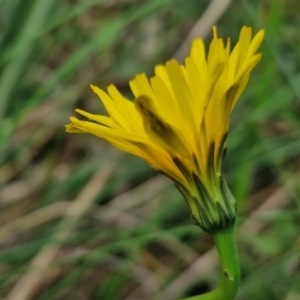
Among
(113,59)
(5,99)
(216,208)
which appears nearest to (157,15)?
(113,59)

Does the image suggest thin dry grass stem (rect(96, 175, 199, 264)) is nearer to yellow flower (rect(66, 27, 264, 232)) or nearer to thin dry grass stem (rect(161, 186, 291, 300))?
thin dry grass stem (rect(161, 186, 291, 300))

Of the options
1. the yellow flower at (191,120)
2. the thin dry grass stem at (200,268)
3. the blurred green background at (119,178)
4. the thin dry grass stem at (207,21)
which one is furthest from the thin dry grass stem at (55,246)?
the yellow flower at (191,120)

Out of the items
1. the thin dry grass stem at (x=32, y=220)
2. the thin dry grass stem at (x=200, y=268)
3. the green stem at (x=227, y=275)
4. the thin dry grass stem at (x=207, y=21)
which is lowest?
the thin dry grass stem at (x=200, y=268)

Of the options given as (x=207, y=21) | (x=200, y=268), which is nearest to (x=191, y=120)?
(x=200, y=268)

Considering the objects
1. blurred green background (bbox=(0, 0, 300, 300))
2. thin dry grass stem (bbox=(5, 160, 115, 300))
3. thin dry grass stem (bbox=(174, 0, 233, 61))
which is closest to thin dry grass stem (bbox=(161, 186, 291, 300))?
blurred green background (bbox=(0, 0, 300, 300))

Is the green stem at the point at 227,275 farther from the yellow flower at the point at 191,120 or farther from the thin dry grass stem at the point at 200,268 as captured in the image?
the thin dry grass stem at the point at 200,268

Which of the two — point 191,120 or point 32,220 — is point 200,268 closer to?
point 32,220
